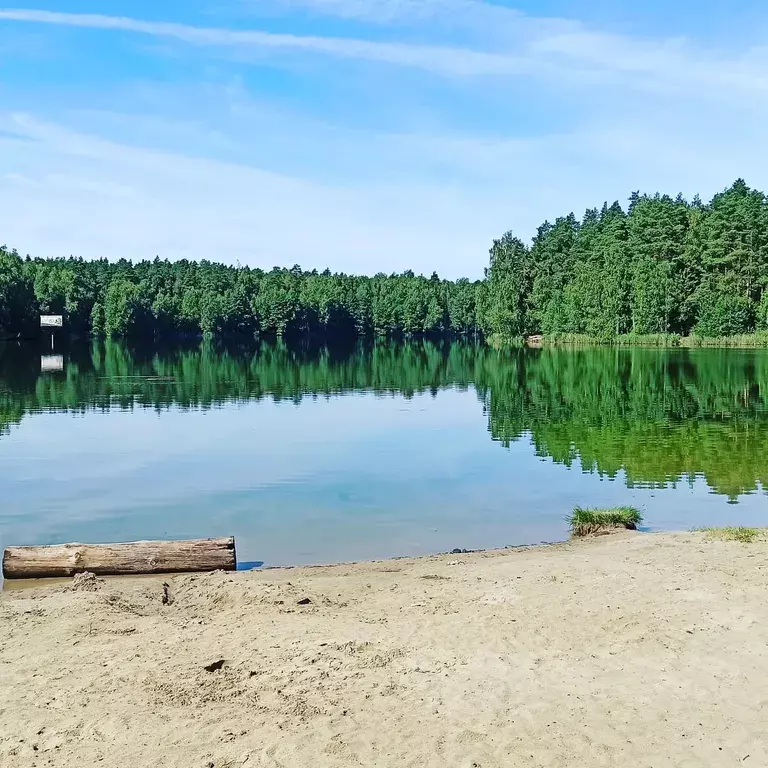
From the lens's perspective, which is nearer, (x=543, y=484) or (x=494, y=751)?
(x=494, y=751)

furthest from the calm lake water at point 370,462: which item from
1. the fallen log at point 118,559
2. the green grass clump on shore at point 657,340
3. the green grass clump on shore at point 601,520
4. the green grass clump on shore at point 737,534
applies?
the green grass clump on shore at point 657,340

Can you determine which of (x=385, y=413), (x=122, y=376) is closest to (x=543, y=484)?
(x=385, y=413)

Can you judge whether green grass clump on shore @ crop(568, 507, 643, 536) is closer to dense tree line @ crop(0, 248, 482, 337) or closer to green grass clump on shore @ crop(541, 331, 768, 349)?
green grass clump on shore @ crop(541, 331, 768, 349)

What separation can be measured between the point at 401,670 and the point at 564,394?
3896 cm

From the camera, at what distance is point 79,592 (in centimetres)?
1284

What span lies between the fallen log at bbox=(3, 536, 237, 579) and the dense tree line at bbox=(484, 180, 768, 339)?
99.1m

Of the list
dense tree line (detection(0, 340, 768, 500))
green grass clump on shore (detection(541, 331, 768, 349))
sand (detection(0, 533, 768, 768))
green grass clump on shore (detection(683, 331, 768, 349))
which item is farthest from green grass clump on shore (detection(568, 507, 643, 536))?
green grass clump on shore (detection(683, 331, 768, 349))

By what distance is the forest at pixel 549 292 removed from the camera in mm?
111562

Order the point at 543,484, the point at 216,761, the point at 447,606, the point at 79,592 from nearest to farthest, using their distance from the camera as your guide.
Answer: the point at 216,761
the point at 447,606
the point at 79,592
the point at 543,484

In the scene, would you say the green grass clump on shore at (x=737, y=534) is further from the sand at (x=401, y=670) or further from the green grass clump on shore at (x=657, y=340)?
the green grass clump on shore at (x=657, y=340)

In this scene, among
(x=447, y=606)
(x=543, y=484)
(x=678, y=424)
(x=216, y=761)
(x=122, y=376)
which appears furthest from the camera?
(x=122, y=376)

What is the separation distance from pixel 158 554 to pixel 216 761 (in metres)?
7.68

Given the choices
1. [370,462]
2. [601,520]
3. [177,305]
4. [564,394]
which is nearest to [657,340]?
[564,394]

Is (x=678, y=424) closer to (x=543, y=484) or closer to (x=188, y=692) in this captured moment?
(x=543, y=484)
